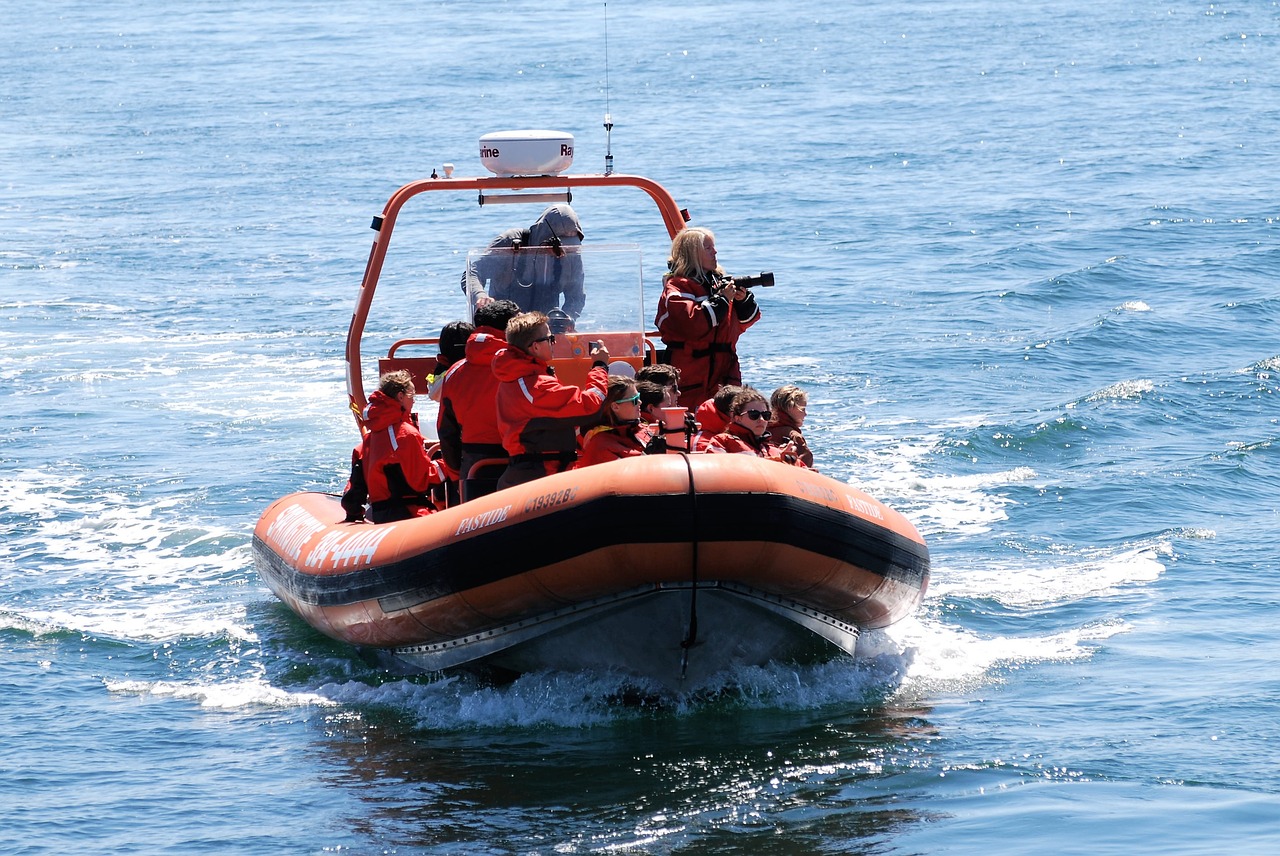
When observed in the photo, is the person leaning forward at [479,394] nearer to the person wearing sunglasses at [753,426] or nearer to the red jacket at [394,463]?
the red jacket at [394,463]

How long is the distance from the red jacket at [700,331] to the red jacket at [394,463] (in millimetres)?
1184

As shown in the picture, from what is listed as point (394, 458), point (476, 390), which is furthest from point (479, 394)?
point (394, 458)

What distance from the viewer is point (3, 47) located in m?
36.7

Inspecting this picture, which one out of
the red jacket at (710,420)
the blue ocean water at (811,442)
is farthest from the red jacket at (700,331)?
the blue ocean water at (811,442)

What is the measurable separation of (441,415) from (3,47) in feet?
110

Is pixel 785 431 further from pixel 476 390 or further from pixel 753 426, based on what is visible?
pixel 476 390

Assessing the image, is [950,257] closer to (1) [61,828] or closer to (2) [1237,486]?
(2) [1237,486]

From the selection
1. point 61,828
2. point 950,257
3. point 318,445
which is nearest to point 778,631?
point 61,828

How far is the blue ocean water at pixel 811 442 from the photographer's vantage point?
5.58 meters

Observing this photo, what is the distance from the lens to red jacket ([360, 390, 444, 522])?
6801 mm

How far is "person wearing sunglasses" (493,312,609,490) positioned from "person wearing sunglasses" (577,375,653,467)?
0.56 ft

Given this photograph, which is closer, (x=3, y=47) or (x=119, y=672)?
(x=119, y=672)

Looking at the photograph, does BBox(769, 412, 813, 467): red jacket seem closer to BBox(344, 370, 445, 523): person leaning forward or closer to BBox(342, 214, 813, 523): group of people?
BBox(342, 214, 813, 523): group of people

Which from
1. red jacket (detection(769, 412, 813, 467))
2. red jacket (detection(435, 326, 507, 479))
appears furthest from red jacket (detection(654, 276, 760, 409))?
red jacket (detection(435, 326, 507, 479))
